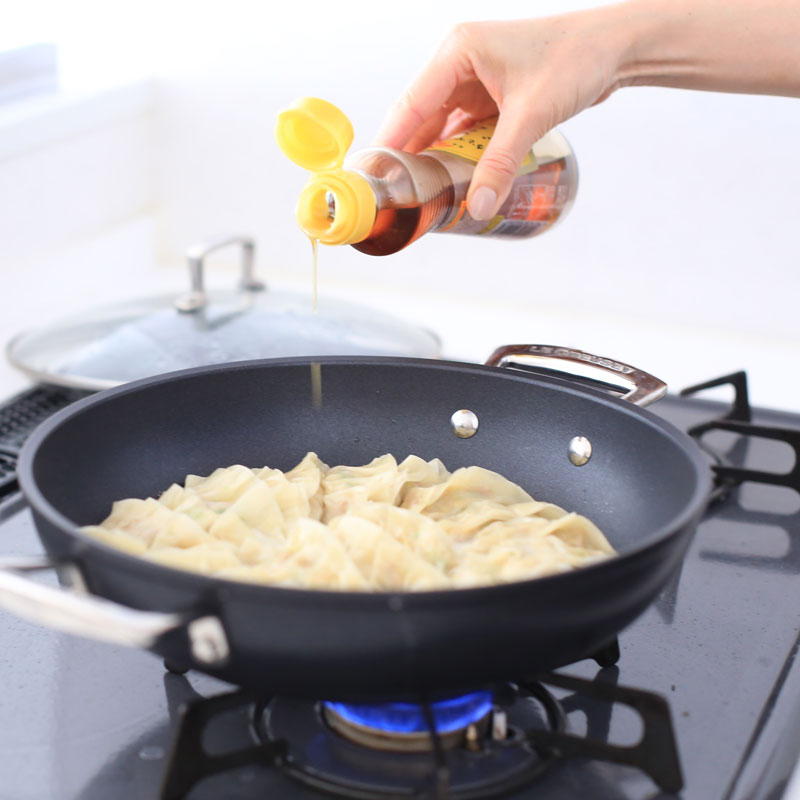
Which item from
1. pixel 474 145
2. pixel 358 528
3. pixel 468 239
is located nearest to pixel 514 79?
pixel 474 145

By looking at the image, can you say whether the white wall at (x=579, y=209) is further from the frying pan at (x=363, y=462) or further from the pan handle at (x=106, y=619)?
the pan handle at (x=106, y=619)

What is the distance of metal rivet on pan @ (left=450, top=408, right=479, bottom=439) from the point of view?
118cm

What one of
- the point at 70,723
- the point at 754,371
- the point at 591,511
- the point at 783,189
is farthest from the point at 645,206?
the point at 70,723

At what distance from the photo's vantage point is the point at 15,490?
1341mm

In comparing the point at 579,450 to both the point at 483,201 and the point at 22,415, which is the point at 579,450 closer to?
the point at 483,201

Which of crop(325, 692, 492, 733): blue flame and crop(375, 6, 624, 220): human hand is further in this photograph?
crop(375, 6, 624, 220): human hand

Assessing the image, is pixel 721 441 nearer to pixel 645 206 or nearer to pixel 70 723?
pixel 645 206

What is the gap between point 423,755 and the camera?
85 centimetres

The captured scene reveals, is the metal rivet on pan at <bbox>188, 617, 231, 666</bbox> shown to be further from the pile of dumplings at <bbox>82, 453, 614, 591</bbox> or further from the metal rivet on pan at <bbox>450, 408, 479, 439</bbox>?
the metal rivet on pan at <bbox>450, 408, 479, 439</bbox>

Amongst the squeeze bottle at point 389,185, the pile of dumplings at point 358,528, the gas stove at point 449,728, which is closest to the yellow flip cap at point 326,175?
the squeeze bottle at point 389,185

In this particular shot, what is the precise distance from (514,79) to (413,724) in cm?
75

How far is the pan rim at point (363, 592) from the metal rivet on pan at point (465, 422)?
48 millimetres

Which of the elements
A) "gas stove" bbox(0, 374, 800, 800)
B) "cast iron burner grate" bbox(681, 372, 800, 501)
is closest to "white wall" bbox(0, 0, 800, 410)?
"cast iron burner grate" bbox(681, 372, 800, 501)

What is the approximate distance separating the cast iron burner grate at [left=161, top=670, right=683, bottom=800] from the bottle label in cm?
60
